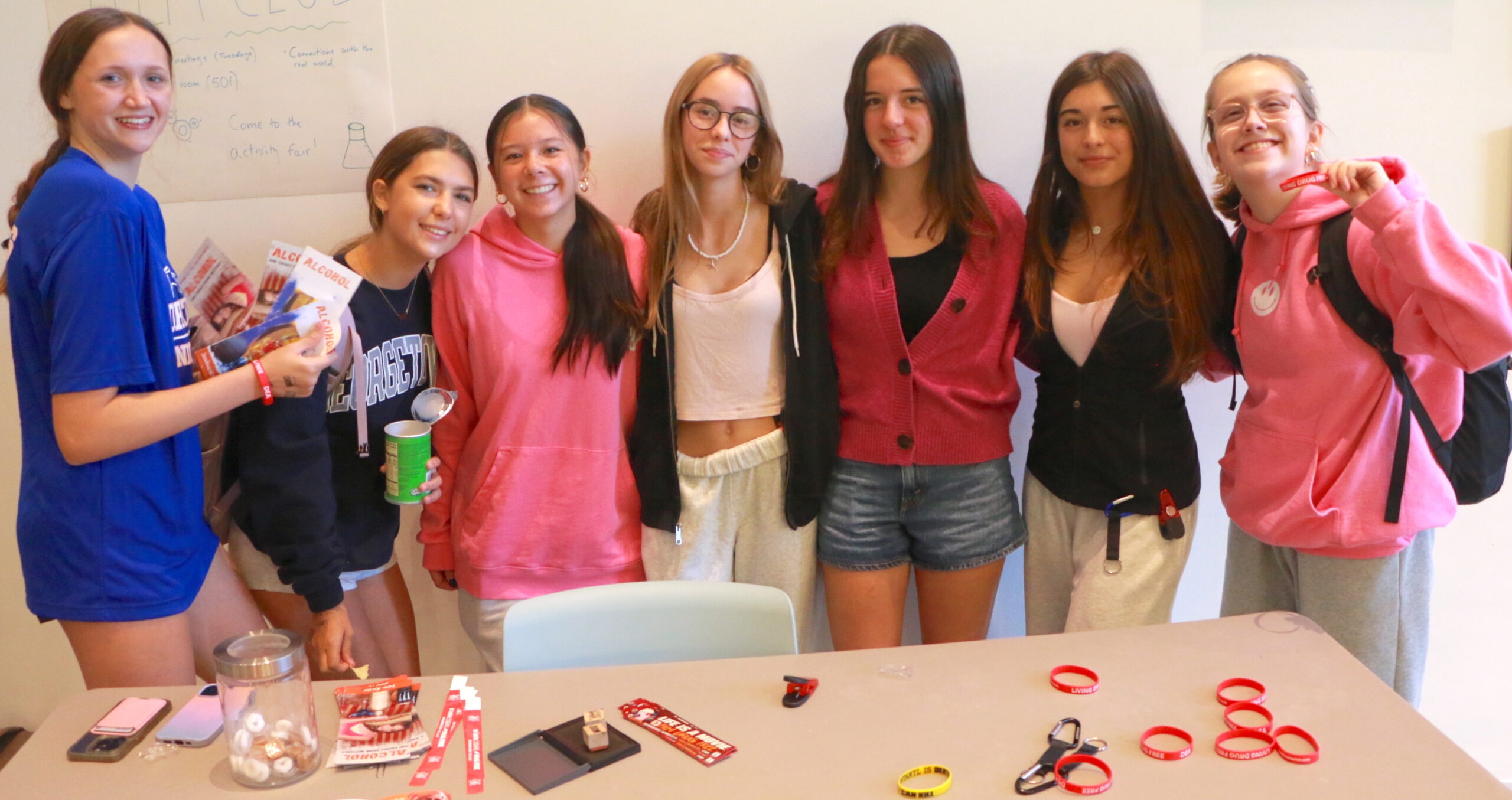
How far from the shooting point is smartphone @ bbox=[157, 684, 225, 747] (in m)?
1.40

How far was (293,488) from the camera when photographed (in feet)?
6.23

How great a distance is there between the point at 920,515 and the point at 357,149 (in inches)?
A: 65.3

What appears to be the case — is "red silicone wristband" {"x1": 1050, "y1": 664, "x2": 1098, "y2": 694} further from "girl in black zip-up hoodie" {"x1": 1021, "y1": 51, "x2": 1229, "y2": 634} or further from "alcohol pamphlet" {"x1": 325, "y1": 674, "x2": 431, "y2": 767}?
"alcohol pamphlet" {"x1": 325, "y1": 674, "x2": 431, "y2": 767}

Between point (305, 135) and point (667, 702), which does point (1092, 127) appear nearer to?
point (667, 702)

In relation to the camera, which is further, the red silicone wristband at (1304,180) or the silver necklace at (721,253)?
the silver necklace at (721,253)

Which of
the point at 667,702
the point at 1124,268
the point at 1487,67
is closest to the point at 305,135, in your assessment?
the point at 667,702

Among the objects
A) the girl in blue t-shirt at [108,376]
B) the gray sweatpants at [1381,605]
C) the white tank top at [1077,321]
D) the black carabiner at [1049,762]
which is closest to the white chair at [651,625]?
the black carabiner at [1049,762]

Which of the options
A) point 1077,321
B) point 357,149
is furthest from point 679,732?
point 357,149

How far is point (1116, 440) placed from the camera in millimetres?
2117

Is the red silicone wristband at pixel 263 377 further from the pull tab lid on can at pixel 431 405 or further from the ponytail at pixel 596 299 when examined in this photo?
the ponytail at pixel 596 299

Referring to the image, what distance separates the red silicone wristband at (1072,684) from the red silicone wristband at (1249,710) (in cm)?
18

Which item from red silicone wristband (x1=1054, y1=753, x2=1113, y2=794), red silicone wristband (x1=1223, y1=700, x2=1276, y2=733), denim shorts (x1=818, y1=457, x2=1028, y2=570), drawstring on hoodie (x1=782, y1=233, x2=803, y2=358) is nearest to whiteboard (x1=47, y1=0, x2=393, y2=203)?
drawstring on hoodie (x1=782, y1=233, x2=803, y2=358)

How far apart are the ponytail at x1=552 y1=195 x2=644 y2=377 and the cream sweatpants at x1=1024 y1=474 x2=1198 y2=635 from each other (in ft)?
3.33

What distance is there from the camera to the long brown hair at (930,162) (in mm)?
2111
